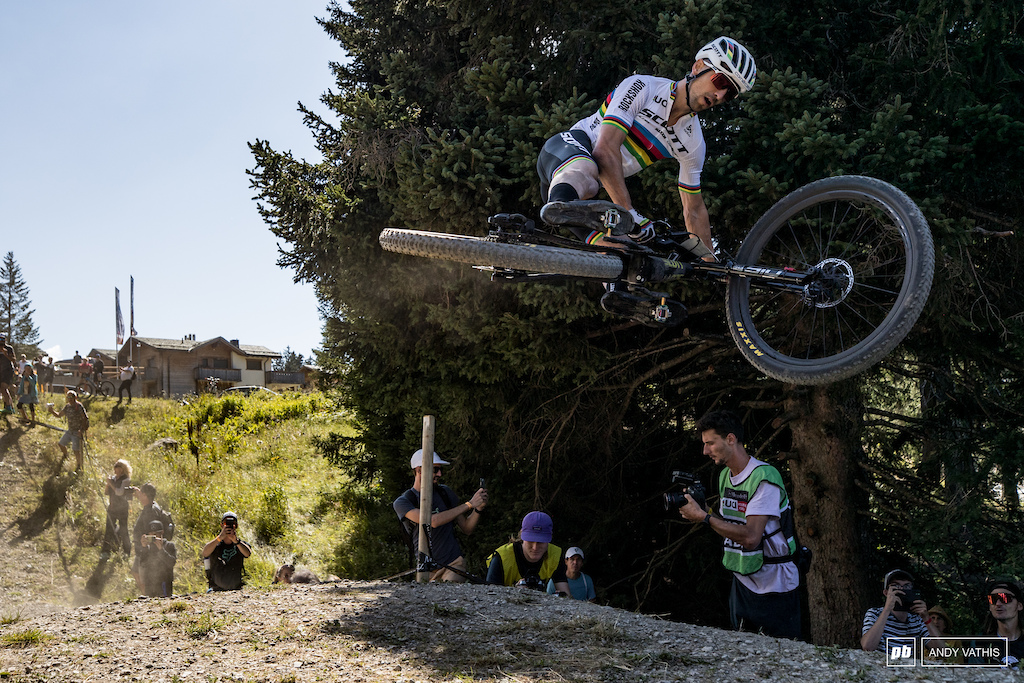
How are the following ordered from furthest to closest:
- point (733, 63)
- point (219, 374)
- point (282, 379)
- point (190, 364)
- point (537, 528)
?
1. point (282, 379)
2. point (190, 364)
3. point (219, 374)
4. point (537, 528)
5. point (733, 63)

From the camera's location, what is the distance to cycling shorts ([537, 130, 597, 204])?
15.0 feet

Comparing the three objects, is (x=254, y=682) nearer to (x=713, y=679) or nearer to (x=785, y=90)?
(x=713, y=679)

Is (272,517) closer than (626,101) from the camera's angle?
No

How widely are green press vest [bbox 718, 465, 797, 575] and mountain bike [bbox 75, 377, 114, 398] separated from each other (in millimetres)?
26303

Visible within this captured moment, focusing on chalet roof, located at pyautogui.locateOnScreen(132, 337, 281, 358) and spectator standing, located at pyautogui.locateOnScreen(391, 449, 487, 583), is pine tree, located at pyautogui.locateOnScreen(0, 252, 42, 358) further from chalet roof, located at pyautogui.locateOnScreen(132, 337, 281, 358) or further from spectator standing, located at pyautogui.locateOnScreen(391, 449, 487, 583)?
spectator standing, located at pyautogui.locateOnScreen(391, 449, 487, 583)

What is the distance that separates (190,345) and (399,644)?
173ft

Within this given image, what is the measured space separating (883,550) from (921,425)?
1.76 m

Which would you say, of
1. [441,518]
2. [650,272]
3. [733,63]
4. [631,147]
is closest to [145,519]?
[441,518]

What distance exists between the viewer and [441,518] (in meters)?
6.94

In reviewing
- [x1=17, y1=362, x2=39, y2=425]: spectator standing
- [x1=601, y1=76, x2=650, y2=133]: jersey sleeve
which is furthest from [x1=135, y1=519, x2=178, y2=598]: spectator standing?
[x1=17, y1=362, x2=39, y2=425]: spectator standing

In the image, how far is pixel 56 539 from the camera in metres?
13.7

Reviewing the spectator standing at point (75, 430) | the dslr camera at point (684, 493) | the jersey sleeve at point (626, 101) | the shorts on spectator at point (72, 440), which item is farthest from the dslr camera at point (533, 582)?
the shorts on spectator at point (72, 440)

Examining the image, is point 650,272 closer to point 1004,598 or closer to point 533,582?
point 1004,598

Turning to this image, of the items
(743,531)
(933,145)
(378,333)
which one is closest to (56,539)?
(378,333)
